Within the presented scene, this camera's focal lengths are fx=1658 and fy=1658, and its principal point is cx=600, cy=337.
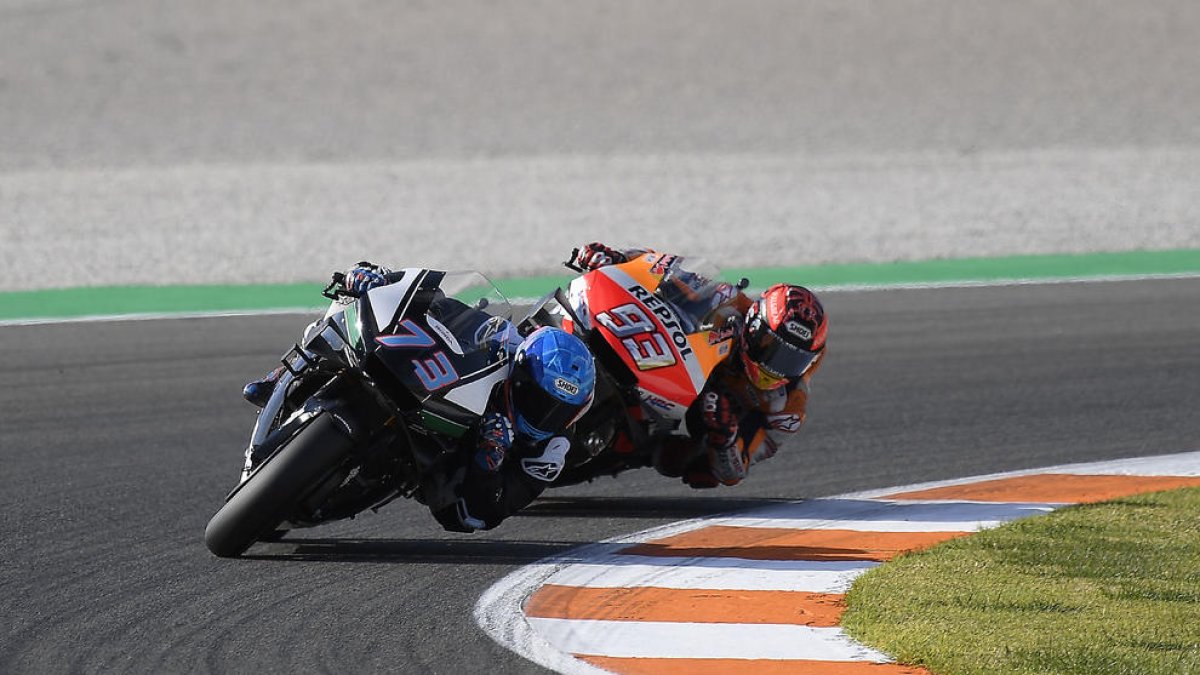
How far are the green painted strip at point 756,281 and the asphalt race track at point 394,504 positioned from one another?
1.87 feet

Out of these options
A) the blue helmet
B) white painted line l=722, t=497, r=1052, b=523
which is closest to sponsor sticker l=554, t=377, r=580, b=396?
the blue helmet

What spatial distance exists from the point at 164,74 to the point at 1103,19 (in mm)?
14998

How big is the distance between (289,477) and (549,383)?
1194 mm

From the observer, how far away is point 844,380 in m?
10.6

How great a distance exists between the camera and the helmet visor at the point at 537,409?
6777 mm

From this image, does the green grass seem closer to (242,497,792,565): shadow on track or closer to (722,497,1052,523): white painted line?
(722,497,1052,523): white painted line

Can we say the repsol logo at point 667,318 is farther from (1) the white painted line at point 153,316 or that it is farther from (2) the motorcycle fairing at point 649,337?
(1) the white painted line at point 153,316

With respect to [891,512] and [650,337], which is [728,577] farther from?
[891,512]

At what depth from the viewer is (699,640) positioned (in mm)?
5504

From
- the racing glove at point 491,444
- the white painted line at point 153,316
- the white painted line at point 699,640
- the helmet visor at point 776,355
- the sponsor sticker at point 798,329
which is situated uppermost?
the sponsor sticker at point 798,329

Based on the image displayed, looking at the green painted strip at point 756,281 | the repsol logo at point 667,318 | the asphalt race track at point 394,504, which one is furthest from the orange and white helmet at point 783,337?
the green painted strip at point 756,281

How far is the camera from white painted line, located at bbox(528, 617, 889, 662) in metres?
5.32

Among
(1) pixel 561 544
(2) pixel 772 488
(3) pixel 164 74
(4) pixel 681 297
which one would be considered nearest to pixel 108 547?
(1) pixel 561 544

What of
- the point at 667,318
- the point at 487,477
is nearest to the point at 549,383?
the point at 487,477
